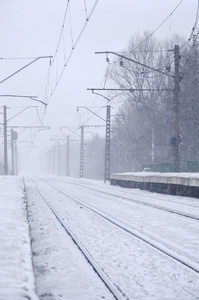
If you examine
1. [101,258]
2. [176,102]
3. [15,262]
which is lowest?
[101,258]

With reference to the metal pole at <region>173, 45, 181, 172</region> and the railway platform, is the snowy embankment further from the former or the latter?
the metal pole at <region>173, 45, 181, 172</region>

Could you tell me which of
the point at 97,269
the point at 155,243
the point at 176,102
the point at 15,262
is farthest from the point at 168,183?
the point at 15,262

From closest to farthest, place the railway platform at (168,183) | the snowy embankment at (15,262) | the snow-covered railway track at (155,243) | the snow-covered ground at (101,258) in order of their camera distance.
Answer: the snowy embankment at (15,262)
the snow-covered ground at (101,258)
the snow-covered railway track at (155,243)
the railway platform at (168,183)

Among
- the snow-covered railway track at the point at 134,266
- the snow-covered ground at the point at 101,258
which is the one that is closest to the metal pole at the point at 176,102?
the snow-covered ground at the point at 101,258

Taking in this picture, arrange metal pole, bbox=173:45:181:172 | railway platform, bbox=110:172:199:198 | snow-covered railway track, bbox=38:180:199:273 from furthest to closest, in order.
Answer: metal pole, bbox=173:45:181:172 < railway platform, bbox=110:172:199:198 < snow-covered railway track, bbox=38:180:199:273

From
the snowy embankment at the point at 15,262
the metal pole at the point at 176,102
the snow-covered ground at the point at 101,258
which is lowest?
the snow-covered ground at the point at 101,258

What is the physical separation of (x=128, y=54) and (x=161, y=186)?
2688 cm

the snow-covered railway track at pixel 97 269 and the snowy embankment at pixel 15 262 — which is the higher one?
the snowy embankment at pixel 15 262

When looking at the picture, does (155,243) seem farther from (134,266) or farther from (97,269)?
(97,269)

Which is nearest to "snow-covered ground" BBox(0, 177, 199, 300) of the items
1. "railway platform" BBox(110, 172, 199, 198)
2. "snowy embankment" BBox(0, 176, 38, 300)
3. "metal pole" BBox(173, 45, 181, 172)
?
"snowy embankment" BBox(0, 176, 38, 300)

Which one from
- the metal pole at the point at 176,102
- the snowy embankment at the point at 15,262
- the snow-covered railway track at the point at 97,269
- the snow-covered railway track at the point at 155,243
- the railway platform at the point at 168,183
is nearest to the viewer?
the snowy embankment at the point at 15,262

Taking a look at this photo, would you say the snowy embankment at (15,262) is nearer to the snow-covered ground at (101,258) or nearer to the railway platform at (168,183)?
the snow-covered ground at (101,258)

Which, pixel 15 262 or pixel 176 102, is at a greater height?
pixel 176 102

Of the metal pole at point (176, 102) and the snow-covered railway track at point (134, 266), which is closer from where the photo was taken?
the snow-covered railway track at point (134, 266)
